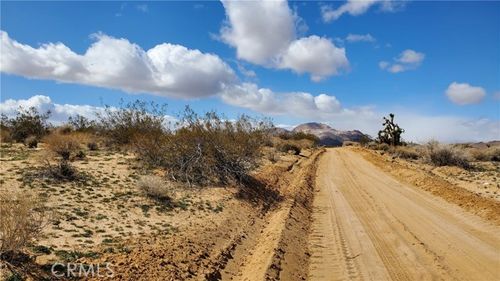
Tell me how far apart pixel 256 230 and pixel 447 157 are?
25.8m

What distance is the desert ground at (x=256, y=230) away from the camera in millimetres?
9594

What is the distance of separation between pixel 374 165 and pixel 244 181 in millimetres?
18308

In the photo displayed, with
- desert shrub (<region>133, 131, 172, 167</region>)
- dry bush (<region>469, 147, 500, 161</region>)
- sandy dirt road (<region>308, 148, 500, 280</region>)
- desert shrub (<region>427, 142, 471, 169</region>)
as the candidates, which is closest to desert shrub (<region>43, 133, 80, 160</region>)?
desert shrub (<region>133, 131, 172, 167</region>)

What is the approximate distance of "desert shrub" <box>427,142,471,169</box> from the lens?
3400 cm

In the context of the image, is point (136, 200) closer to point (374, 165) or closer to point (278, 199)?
point (278, 199)

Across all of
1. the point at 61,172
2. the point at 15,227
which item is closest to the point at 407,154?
the point at 61,172

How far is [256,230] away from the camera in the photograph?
13.8 meters

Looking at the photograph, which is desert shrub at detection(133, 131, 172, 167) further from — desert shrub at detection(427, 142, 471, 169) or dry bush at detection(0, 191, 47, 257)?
desert shrub at detection(427, 142, 471, 169)

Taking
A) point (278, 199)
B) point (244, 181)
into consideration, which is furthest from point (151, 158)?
point (278, 199)

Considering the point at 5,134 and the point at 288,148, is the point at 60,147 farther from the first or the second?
the point at 288,148

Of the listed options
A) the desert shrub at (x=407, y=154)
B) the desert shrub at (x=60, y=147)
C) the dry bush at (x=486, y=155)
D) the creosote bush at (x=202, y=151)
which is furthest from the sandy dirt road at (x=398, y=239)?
the dry bush at (x=486, y=155)

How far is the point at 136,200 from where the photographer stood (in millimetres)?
14727

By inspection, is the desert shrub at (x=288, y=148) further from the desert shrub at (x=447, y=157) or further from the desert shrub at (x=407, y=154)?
the desert shrub at (x=447, y=157)

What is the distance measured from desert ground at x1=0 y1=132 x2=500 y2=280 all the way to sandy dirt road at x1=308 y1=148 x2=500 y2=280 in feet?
0.11
